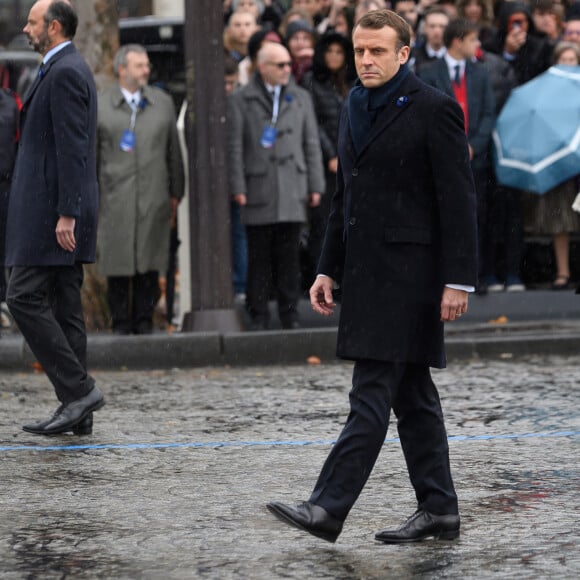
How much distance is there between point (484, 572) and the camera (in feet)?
16.3

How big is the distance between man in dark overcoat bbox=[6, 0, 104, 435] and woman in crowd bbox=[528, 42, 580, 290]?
583cm

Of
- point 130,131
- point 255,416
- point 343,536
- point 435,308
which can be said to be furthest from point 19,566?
point 130,131

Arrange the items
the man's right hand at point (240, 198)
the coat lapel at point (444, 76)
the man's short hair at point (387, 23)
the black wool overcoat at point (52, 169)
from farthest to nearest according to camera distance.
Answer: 1. the coat lapel at point (444, 76)
2. the man's right hand at point (240, 198)
3. the black wool overcoat at point (52, 169)
4. the man's short hair at point (387, 23)

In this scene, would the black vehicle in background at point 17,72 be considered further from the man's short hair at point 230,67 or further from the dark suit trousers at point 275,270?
the dark suit trousers at point 275,270

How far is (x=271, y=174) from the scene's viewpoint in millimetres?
11828

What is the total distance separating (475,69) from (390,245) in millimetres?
7286

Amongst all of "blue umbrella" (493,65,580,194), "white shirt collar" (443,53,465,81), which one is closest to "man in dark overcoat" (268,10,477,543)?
"white shirt collar" (443,53,465,81)

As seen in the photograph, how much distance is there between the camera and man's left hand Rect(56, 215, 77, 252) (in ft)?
25.4

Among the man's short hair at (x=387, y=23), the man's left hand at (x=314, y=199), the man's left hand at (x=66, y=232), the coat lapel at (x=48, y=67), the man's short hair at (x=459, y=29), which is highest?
the man's short hair at (x=459, y=29)

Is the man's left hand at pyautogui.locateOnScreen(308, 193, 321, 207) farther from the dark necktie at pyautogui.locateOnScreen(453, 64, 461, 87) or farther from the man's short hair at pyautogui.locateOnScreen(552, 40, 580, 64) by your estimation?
the man's short hair at pyautogui.locateOnScreen(552, 40, 580, 64)

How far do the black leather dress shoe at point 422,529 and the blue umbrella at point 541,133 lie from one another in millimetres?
7377

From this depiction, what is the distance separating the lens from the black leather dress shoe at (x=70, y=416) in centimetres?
780

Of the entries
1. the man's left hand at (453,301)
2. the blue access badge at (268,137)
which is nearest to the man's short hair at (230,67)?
the blue access badge at (268,137)

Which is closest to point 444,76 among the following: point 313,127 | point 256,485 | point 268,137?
point 313,127
